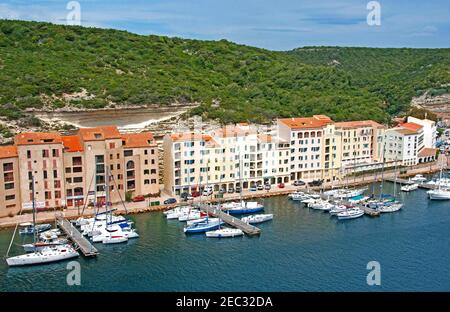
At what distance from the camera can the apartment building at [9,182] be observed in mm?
29703

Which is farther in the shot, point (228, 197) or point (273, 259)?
point (228, 197)

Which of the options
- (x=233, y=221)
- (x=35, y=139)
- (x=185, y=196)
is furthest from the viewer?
(x=185, y=196)

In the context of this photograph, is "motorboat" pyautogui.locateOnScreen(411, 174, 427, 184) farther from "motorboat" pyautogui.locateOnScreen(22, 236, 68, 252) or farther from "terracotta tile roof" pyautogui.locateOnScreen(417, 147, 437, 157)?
"motorboat" pyautogui.locateOnScreen(22, 236, 68, 252)

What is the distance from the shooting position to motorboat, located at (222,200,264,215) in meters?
31.9

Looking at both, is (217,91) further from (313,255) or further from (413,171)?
(313,255)

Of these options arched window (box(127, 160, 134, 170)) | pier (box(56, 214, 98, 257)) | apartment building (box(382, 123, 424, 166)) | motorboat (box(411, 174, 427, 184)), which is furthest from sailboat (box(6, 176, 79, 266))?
apartment building (box(382, 123, 424, 166))

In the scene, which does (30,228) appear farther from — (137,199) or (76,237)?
(137,199)

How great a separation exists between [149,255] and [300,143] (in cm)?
1680

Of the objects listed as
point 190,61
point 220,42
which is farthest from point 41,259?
point 220,42

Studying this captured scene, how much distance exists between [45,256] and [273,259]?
411 inches

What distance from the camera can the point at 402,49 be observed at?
116 meters

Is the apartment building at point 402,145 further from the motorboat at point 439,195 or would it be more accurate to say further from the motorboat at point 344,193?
the motorboat at point 344,193

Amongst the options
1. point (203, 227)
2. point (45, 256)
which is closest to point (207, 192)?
point (203, 227)

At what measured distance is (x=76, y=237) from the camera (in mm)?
26875
